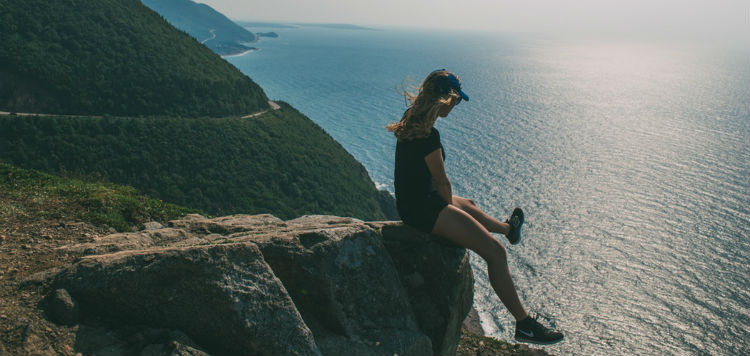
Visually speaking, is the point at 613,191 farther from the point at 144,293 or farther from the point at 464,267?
the point at 144,293

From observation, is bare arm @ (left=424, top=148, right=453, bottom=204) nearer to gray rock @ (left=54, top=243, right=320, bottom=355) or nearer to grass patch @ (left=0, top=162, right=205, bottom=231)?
gray rock @ (left=54, top=243, right=320, bottom=355)

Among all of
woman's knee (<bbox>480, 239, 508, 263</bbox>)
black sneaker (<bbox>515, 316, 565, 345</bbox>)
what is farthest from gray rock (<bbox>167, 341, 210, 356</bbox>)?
black sneaker (<bbox>515, 316, 565, 345</bbox>)

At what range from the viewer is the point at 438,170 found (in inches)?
275

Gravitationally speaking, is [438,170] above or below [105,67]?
above

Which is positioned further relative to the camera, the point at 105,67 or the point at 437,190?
the point at 105,67

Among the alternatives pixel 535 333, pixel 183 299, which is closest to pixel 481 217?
pixel 535 333

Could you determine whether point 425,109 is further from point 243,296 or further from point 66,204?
point 66,204

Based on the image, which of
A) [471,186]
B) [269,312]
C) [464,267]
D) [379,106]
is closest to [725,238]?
[471,186]

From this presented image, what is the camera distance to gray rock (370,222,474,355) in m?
7.66

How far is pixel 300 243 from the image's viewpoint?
22.7ft

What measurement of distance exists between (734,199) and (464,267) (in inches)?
2794

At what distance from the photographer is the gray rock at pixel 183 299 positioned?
5.51m

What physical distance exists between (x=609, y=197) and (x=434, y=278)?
6624cm

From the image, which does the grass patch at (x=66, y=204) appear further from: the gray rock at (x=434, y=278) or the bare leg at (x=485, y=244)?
the bare leg at (x=485, y=244)
